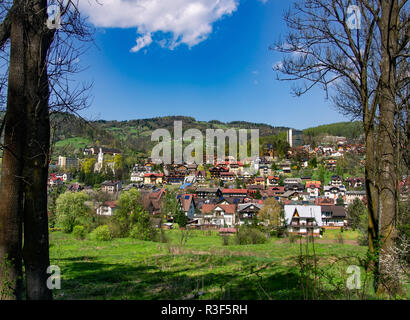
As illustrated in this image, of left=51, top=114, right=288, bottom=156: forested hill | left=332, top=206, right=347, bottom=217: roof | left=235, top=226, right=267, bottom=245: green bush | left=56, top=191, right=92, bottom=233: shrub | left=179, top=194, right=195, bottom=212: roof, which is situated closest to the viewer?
left=51, top=114, right=288, bottom=156: forested hill

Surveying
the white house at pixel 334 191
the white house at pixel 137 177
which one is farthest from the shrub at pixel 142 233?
the white house at pixel 137 177

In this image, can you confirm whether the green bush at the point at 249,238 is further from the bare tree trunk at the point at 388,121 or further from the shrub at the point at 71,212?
the shrub at the point at 71,212

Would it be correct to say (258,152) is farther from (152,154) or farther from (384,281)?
(384,281)

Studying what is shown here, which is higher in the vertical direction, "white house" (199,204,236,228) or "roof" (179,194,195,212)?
"roof" (179,194,195,212)

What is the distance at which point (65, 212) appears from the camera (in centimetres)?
2838

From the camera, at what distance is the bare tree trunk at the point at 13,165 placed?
3793 mm

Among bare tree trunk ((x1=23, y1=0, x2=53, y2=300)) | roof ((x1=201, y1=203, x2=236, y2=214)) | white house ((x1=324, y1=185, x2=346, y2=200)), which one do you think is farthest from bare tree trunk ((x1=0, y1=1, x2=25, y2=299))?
white house ((x1=324, y1=185, x2=346, y2=200))

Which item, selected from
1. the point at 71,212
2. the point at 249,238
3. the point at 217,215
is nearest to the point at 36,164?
the point at 249,238

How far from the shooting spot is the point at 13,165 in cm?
380

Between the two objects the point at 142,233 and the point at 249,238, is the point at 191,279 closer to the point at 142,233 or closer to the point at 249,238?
the point at 249,238

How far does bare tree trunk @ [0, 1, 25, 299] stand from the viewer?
12.4ft

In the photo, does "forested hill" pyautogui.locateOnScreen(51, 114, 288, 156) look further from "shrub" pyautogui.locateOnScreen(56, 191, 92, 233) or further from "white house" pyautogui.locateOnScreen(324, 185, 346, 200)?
"white house" pyautogui.locateOnScreen(324, 185, 346, 200)

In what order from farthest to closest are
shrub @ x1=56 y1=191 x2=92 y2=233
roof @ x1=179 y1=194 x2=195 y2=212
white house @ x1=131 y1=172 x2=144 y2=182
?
white house @ x1=131 y1=172 x2=144 y2=182 → roof @ x1=179 y1=194 x2=195 y2=212 → shrub @ x1=56 y1=191 x2=92 y2=233

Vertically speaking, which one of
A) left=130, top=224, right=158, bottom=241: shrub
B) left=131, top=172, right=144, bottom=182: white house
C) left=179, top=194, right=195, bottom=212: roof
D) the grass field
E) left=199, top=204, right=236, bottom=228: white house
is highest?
the grass field
